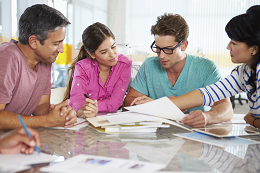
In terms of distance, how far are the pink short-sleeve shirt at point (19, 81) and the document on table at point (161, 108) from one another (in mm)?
576

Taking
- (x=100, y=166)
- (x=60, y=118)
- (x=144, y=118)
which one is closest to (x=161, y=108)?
(x=144, y=118)

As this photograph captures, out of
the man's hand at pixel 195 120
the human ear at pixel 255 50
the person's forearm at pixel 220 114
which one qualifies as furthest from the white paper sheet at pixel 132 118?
the human ear at pixel 255 50

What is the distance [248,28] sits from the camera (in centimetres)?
104

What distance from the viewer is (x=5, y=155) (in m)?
0.63

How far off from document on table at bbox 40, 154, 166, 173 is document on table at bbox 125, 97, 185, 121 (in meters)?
0.49

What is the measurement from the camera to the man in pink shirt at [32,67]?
1.03 m

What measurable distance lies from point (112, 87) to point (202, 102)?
753 millimetres

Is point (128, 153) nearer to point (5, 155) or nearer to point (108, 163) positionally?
point (108, 163)

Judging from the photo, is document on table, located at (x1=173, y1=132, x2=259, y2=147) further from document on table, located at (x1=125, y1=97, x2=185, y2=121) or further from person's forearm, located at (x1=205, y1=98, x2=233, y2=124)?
person's forearm, located at (x1=205, y1=98, x2=233, y2=124)

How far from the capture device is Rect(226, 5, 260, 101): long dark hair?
102 cm

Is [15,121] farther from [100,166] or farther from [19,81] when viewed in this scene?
[100,166]

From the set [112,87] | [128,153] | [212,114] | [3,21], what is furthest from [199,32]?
A: [128,153]

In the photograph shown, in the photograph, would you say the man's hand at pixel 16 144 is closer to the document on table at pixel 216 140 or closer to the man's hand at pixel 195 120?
the document on table at pixel 216 140

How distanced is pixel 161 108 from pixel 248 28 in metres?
0.52
